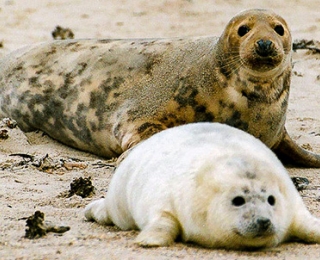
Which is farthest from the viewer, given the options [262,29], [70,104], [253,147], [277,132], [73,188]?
[70,104]

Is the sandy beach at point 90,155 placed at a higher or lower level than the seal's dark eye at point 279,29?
lower

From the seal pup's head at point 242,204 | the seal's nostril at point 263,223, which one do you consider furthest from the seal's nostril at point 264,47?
the seal's nostril at point 263,223

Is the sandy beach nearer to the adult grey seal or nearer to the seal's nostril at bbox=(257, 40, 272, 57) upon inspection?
the adult grey seal

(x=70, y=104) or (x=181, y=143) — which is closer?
(x=181, y=143)

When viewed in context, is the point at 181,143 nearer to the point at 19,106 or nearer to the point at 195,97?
the point at 195,97

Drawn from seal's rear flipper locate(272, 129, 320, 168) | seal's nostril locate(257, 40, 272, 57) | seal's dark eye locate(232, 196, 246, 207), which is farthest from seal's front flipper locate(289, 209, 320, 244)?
seal's rear flipper locate(272, 129, 320, 168)

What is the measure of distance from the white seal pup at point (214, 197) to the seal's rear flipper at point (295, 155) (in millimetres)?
2043

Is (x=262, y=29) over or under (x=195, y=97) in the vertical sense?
over

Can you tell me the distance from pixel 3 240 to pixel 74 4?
9404mm

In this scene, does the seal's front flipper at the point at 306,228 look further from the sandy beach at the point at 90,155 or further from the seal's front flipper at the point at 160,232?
the seal's front flipper at the point at 160,232

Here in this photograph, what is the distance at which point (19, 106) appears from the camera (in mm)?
6562

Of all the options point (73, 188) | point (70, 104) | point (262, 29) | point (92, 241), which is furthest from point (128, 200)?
point (70, 104)

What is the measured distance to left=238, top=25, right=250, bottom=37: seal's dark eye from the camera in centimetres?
543

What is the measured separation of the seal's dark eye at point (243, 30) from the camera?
5434 mm
